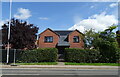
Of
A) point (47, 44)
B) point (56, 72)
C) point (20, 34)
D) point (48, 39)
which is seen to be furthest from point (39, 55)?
point (48, 39)

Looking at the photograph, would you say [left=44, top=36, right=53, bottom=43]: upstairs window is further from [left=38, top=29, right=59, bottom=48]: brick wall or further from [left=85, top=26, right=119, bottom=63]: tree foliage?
[left=85, top=26, right=119, bottom=63]: tree foliage

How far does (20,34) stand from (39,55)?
13.8ft

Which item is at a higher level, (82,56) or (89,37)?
(89,37)

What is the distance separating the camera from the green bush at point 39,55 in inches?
810

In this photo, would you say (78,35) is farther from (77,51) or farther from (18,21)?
(18,21)

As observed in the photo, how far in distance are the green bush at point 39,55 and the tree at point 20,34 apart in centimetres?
104

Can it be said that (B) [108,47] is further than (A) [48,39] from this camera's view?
No

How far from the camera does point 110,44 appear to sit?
20516 mm

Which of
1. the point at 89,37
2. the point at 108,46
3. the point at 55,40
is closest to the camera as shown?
the point at 108,46

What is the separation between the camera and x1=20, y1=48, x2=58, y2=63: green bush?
20.6 metres

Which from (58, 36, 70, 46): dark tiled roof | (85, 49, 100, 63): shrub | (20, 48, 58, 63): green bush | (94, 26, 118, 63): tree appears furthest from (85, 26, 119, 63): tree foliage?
(58, 36, 70, 46): dark tiled roof

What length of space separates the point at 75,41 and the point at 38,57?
1481cm

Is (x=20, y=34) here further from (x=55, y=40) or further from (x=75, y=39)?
(x=75, y=39)

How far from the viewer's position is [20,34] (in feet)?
61.9
